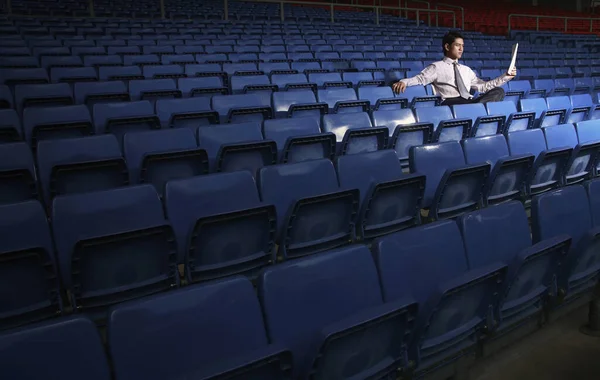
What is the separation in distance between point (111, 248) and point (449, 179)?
1318 millimetres

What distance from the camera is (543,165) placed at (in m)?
2.28

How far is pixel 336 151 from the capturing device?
2502 millimetres

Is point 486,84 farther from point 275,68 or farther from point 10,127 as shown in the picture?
point 10,127

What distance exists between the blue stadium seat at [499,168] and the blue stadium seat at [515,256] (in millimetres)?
530

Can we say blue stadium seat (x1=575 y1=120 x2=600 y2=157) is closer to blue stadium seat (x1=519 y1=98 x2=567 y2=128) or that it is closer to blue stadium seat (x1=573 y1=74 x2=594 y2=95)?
blue stadium seat (x1=519 y1=98 x2=567 y2=128)

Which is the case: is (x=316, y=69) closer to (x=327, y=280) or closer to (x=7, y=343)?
(x=327, y=280)

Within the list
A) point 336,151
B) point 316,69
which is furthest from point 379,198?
point 316,69

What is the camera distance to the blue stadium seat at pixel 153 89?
10.3 feet

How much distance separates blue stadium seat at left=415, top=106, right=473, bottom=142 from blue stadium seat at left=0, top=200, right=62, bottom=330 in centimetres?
214

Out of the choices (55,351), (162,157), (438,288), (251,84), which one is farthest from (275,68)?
(55,351)

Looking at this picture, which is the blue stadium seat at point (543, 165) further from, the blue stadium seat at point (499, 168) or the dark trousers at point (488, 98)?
the dark trousers at point (488, 98)

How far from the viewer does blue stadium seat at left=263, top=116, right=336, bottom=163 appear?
228cm

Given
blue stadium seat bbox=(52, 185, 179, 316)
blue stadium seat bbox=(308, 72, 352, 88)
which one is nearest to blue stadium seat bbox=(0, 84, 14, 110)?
blue stadium seat bbox=(52, 185, 179, 316)

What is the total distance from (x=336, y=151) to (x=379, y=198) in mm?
783
